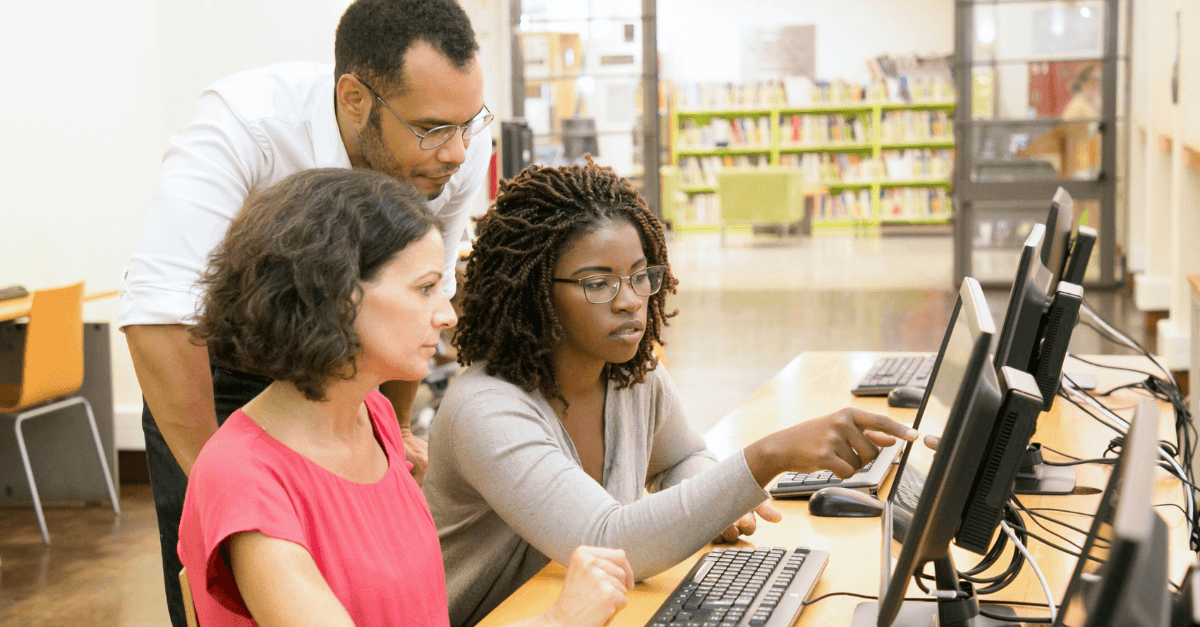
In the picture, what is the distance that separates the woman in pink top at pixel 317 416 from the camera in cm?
100

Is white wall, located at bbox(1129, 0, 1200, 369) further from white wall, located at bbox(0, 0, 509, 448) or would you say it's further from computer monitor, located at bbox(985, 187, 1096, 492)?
white wall, located at bbox(0, 0, 509, 448)

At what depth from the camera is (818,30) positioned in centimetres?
1331

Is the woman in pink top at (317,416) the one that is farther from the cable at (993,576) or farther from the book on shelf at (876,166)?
the book on shelf at (876,166)

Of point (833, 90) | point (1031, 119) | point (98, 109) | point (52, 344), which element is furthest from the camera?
point (833, 90)

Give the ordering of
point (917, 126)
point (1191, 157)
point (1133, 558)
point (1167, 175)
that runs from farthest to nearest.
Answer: point (917, 126), point (1167, 175), point (1191, 157), point (1133, 558)

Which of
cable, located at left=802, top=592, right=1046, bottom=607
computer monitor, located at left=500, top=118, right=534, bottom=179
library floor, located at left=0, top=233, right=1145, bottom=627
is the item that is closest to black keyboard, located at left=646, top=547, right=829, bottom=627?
cable, located at left=802, top=592, right=1046, bottom=607

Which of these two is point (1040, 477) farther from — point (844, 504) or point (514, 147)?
point (514, 147)

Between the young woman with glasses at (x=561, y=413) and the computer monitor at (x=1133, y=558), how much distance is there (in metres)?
0.58

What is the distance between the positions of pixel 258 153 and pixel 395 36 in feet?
0.88

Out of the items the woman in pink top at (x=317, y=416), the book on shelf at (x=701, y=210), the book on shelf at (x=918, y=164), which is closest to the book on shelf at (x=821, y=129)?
the book on shelf at (x=918, y=164)

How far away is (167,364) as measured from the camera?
57.7 inches

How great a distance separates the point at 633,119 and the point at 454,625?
30.1 ft

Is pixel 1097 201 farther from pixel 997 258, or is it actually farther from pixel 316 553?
pixel 316 553

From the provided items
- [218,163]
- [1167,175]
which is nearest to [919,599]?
[218,163]
